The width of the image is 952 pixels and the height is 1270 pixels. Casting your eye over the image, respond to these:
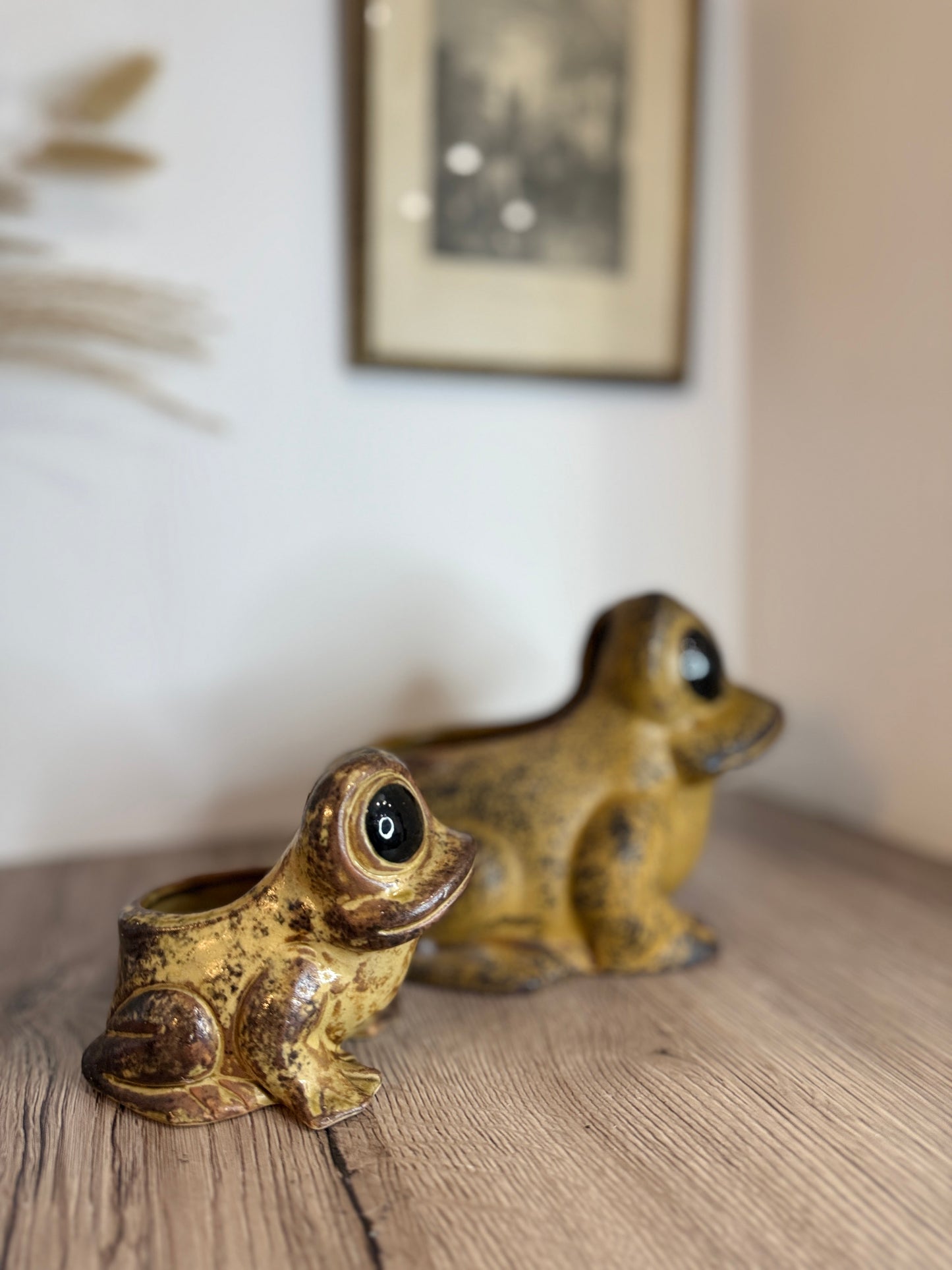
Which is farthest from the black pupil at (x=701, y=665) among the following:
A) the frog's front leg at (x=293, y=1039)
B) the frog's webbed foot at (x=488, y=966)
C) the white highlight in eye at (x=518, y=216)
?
the white highlight in eye at (x=518, y=216)

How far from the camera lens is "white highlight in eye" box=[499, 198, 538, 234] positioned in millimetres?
1096

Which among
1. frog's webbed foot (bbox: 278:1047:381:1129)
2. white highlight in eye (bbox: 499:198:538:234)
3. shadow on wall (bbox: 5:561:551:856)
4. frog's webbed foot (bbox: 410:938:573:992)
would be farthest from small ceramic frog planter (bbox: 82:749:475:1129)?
white highlight in eye (bbox: 499:198:538:234)

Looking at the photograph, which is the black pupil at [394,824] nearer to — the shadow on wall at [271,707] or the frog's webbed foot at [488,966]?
the frog's webbed foot at [488,966]

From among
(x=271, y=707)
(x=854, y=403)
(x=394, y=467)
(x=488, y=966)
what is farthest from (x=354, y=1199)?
(x=854, y=403)

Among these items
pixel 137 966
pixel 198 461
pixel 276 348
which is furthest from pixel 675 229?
pixel 137 966

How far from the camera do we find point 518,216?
110 centimetres

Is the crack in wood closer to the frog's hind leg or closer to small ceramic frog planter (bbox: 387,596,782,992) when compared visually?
the frog's hind leg

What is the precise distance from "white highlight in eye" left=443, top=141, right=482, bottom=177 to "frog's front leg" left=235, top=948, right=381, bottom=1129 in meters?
0.85

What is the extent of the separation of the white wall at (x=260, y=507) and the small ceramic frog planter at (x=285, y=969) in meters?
0.49

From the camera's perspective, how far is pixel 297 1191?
1.58 ft

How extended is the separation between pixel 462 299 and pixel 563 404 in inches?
6.4

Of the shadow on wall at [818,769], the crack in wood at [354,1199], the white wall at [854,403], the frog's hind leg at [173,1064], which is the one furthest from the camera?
the shadow on wall at [818,769]

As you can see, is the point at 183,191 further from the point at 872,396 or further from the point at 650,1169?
the point at 650,1169

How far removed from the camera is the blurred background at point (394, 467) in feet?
3.20
